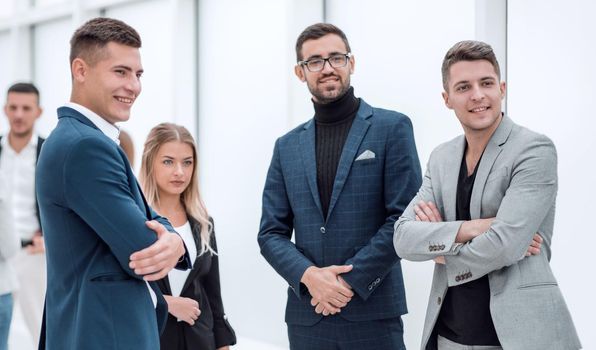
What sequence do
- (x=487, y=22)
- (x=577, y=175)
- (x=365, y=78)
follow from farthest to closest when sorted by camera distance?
(x=365, y=78) → (x=487, y=22) → (x=577, y=175)

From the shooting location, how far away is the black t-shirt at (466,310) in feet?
6.55

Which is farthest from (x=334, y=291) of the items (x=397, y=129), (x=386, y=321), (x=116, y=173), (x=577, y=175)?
(x=577, y=175)

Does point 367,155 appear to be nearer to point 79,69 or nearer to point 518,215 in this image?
point 518,215

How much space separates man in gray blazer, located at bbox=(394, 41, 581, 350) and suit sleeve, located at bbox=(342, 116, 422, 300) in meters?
0.19

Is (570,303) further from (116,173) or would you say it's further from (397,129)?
(116,173)

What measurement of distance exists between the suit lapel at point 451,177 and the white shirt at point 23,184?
276cm

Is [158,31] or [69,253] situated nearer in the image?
[69,253]

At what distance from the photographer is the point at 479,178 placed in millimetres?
2078

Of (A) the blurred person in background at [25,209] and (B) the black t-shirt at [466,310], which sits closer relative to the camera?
(B) the black t-shirt at [466,310]

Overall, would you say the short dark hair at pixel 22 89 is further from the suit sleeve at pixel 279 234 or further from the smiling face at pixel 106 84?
the smiling face at pixel 106 84

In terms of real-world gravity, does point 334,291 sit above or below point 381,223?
below

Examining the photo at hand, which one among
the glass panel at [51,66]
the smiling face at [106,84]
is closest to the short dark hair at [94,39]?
the smiling face at [106,84]

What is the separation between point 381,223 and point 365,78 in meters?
1.35

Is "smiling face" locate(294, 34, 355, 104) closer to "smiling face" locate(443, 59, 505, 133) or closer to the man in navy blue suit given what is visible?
"smiling face" locate(443, 59, 505, 133)
